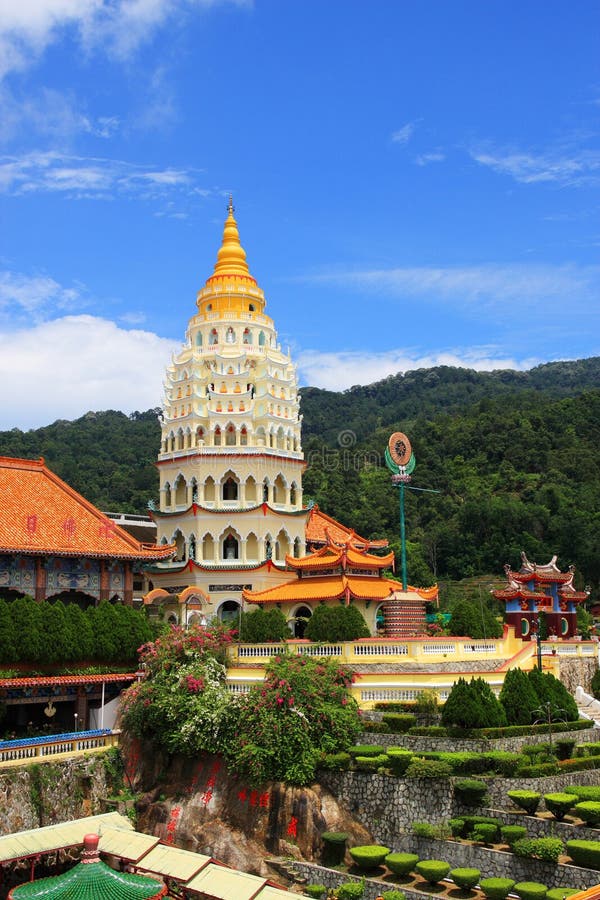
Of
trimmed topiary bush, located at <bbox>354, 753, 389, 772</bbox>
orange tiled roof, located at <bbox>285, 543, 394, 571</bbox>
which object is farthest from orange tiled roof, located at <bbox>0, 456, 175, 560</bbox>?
trimmed topiary bush, located at <bbox>354, 753, 389, 772</bbox>

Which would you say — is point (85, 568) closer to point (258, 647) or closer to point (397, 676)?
point (258, 647)

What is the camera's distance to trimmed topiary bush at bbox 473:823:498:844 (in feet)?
77.4

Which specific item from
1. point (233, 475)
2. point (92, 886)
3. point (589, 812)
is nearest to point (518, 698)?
point (589, 812)

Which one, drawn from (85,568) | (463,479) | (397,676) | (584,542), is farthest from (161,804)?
(463,479)

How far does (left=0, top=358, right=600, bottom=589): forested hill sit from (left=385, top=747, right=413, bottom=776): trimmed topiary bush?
163 feet

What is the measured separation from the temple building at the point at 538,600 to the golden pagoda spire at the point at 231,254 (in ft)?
68.5

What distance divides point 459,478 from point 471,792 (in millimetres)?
72134

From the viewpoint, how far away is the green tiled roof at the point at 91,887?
21266 millimetres

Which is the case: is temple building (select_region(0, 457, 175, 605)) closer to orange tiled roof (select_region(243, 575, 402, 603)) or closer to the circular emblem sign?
orange tiled roof (select_region(243, 575, 402, 603))

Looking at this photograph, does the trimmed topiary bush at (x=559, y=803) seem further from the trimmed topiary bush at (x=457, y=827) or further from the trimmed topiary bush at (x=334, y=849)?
the trimmed topiary bush at (x=334, y=849)

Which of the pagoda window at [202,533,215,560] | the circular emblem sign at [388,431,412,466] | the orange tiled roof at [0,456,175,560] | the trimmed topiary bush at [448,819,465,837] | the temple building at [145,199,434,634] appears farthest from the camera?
the pagoda window at [202,533,215,560]

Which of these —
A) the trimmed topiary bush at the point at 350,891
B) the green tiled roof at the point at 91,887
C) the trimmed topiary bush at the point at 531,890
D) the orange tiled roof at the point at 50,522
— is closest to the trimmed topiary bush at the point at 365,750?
the trimmed topiary bush at the point at 350,891

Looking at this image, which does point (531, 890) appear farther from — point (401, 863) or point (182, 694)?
point (182, 694)

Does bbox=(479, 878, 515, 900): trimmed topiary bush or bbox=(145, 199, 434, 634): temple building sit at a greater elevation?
bbox=(145, 199, 434, 634): temple building
